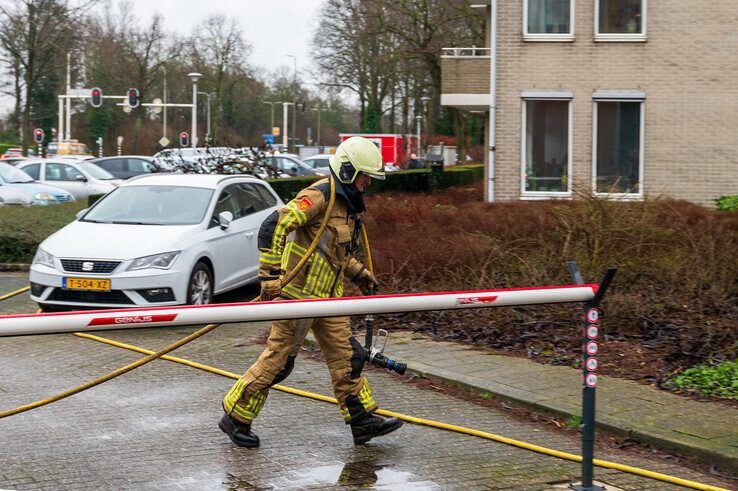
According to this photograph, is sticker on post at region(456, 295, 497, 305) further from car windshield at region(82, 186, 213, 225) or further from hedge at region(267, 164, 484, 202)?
hedge at region(267, 164, 484, 202)

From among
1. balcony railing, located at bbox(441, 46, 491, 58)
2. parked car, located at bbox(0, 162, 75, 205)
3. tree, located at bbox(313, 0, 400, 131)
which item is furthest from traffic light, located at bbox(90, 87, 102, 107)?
parked car, located at bbox(0, 162, 75, 205)

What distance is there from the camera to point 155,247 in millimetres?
10227

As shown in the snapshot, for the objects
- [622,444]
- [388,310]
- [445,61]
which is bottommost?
[622,444]

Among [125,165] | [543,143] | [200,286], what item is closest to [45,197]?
[125,165]

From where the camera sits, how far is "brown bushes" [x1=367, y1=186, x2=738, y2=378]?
842 cm

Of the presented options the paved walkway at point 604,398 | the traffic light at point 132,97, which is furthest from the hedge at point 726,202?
the traffic light at point 132,97

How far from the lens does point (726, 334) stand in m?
8.01

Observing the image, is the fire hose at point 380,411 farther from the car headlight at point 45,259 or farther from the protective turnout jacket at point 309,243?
the car headlight at point 45,259

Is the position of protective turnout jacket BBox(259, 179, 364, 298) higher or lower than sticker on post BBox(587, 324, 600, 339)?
higher

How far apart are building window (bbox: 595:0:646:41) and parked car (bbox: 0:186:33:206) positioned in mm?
12667

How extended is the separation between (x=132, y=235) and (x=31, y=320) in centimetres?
643

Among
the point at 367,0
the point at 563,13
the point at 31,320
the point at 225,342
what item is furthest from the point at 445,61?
the point at 31,320

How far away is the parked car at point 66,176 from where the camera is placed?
2689cm

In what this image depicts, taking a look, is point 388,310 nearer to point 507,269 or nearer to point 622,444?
point 622,444
